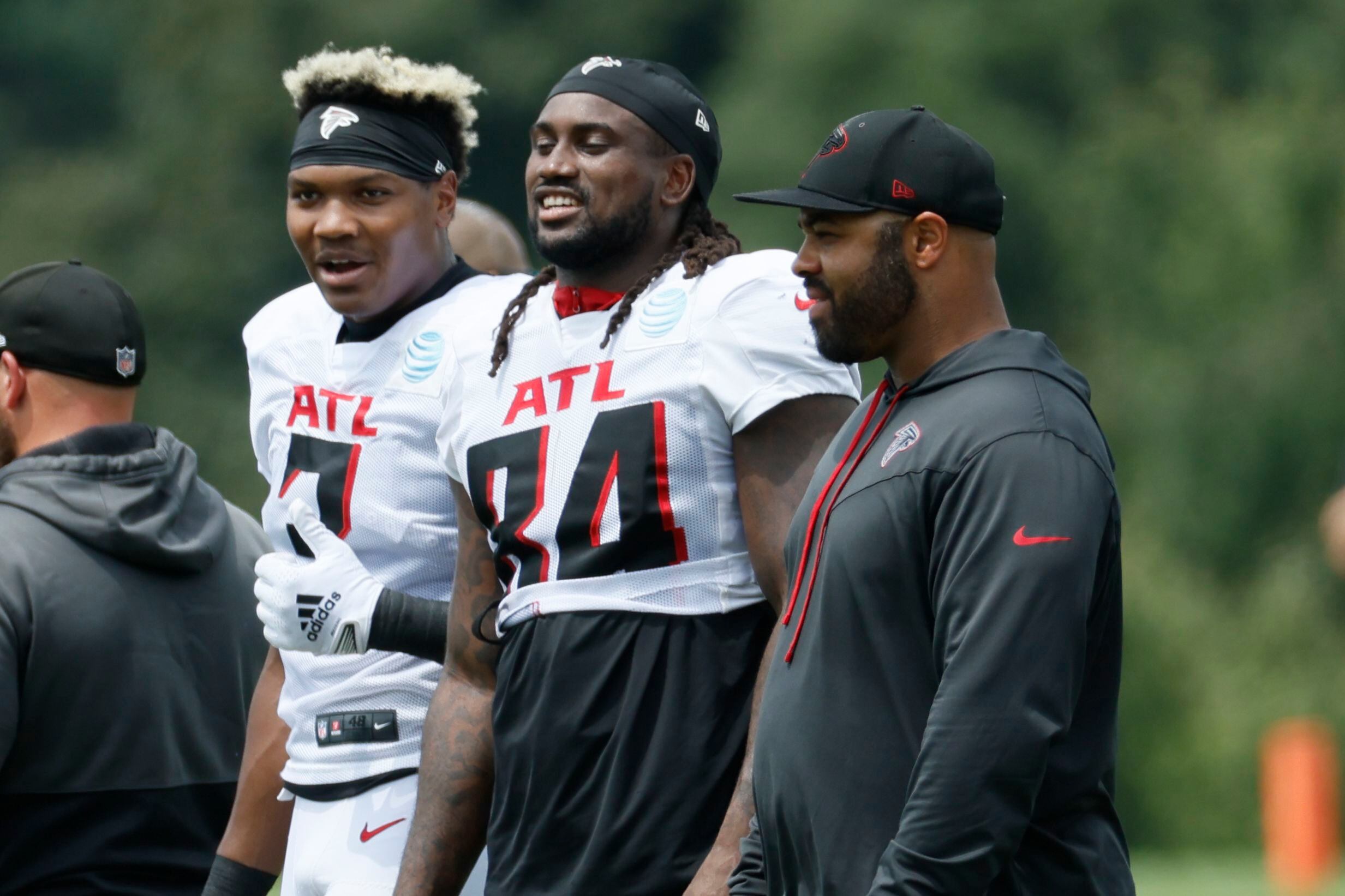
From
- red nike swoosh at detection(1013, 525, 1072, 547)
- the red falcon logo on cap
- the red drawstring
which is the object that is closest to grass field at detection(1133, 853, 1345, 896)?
the red drawstring

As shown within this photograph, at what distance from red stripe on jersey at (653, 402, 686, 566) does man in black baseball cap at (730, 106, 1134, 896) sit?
1.31ft

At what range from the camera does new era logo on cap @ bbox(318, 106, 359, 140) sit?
475 cm

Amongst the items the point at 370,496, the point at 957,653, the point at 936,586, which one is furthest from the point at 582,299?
the point at 957,653

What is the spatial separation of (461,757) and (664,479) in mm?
702

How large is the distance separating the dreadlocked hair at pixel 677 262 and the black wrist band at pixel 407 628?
0.55 metres

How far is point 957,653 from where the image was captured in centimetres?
303

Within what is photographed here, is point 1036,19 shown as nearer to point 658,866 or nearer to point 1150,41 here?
point 1150,41

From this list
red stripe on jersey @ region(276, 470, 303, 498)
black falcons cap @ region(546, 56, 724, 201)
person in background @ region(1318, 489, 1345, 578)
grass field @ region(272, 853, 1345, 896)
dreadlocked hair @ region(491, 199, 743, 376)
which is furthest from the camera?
grass field @ region(272, 853, 1345, 896)

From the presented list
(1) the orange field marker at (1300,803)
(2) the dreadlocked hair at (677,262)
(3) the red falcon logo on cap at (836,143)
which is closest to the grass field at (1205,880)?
(1) the orange field marker at (1300,803)

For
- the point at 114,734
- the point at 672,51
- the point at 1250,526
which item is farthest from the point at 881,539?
the point at 672,51

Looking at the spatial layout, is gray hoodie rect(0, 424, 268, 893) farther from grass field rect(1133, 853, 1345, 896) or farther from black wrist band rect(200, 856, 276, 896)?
grass field rect(1133, 853, 1345, 896)

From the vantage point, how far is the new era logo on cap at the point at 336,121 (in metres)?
4.75

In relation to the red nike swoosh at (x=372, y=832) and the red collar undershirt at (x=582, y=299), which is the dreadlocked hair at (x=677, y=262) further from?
the red nike swoosh at (x=372, y=832)

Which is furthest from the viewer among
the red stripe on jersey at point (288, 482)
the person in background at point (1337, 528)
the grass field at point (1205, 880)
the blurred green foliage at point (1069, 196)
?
the blurred green foliage at point (1069, 196)
